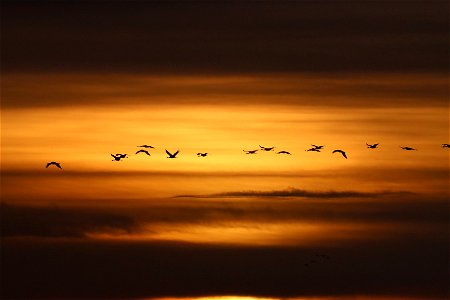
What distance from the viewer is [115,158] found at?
5850 centimetres

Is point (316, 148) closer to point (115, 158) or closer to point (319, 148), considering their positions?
point (319, 148)

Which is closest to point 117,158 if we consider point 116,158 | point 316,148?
point 116,158

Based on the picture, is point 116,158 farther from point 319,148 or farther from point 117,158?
point 319,148

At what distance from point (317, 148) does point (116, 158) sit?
539 inches

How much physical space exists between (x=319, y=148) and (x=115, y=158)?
13895 millimetres

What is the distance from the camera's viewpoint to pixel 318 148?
58.9 m

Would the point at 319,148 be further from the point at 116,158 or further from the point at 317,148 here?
the point at 116,158

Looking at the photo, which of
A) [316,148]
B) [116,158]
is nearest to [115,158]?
[116,158]

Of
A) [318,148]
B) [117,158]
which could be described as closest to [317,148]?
[318,148]

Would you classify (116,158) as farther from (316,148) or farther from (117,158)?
(316,148)

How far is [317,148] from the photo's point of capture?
58750 millimetres

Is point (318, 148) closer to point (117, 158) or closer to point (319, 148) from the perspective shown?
point (319, 148)

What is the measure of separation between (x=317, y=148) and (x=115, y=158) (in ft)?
45.0

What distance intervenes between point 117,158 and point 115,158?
81 centimetres
